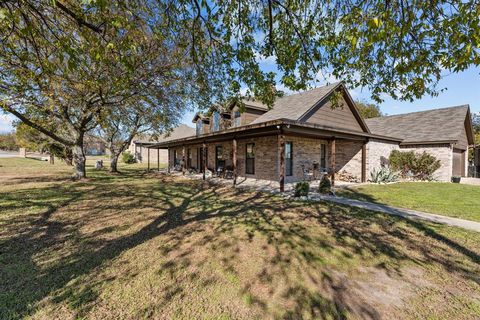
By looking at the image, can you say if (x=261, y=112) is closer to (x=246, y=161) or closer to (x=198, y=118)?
(x=246, y=161)

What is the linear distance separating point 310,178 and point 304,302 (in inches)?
439

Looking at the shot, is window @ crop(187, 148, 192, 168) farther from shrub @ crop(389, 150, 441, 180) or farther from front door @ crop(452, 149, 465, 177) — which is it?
front door @ crop(452, 149, 465, 177)

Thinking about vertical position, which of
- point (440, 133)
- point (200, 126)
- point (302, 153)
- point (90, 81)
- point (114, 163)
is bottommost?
point (114, 163)

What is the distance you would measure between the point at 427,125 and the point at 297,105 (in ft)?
35.7

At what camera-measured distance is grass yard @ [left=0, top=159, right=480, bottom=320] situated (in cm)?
252

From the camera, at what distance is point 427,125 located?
1648cm

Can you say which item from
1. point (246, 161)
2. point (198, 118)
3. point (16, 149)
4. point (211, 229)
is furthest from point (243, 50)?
point (16, 149)

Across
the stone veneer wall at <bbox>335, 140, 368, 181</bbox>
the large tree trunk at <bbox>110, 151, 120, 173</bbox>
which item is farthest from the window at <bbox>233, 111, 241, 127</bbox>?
the large tree trunk at <bbox>110, 151, 120, 173</bbox>

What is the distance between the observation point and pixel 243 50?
5074mm

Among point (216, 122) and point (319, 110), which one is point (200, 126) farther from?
point (319, 110)

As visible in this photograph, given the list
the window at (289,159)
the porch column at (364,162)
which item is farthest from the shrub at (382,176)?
the window at (289,159)

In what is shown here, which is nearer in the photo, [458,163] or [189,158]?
[458,163]

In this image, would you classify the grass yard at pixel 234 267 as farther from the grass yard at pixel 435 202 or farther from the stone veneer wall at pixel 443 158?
the stone veneer wall at pixel 443 158

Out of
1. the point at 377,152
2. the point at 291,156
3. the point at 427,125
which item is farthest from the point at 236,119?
the point at 427,125
